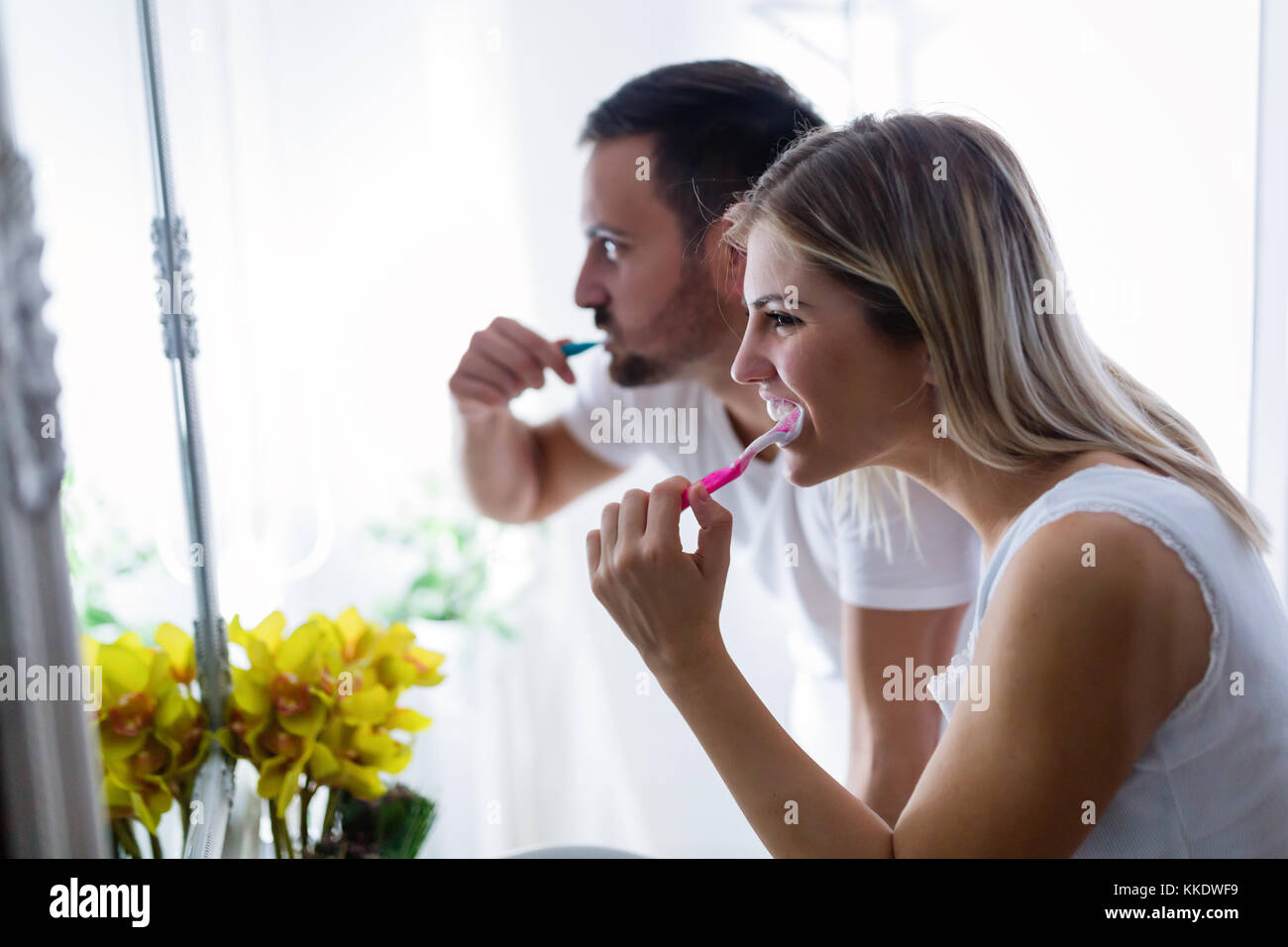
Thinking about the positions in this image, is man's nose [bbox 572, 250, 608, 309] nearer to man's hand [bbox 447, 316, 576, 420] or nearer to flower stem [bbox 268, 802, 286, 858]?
man's hand [bbox 447, 316, 576, 420]

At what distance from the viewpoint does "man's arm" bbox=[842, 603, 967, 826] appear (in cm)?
78

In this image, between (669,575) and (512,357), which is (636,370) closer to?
(512,357)

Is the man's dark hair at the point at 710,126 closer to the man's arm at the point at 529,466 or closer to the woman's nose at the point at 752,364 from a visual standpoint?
the woman's nose at the point at 752,364

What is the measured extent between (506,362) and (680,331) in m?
0.16

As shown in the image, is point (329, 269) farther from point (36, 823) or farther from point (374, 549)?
point (36, 823)

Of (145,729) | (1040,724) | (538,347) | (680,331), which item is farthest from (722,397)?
(145,729)

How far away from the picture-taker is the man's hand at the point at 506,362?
848 mm

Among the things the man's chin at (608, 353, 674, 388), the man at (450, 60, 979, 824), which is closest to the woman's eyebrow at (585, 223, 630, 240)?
the man at (450, 60, 979, 824)

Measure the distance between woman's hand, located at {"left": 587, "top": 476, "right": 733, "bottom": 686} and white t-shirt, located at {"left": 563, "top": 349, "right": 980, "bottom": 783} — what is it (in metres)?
0.23

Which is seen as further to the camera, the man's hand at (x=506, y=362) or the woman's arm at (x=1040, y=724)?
the man's hand at (x=506, y=362)

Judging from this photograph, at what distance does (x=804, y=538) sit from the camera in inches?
33.6

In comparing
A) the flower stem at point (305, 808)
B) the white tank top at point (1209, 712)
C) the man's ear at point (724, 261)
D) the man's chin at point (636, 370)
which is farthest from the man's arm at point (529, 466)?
the white tank top at point (1209, 712)

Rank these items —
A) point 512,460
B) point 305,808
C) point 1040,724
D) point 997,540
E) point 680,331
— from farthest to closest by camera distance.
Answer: point 512,460 → point 680,331 → point 305,808 → point 997,540 → point 1040,724
